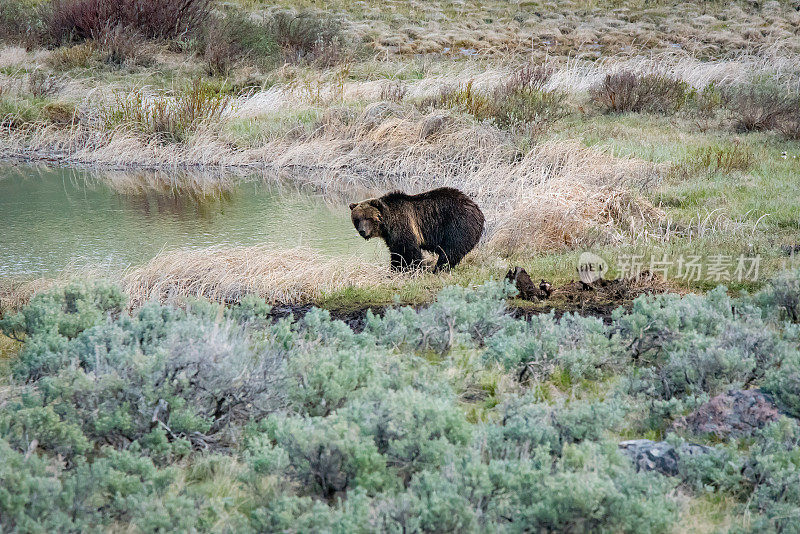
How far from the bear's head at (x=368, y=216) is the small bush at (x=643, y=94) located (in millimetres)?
12260

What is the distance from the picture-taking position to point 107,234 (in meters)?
10.3

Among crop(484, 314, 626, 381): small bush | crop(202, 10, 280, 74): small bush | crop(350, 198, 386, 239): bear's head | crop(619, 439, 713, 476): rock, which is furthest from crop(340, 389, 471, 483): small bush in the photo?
crop(202, 10, 280, 74): small bush

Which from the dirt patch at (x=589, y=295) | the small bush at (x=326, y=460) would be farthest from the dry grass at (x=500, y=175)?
the small bush at (x=326, y=460)

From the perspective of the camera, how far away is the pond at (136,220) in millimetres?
9250

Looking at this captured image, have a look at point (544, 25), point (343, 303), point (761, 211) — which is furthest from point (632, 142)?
point (544, 25)

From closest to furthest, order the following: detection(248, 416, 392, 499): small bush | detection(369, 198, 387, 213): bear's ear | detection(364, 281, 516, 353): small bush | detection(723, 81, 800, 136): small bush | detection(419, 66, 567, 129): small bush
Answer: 1. detection(248, 416, 392, 499): small bush
2. detection(364, 281, 516, 353): small bush
3. detection(369, 198, 387, 213): bear's ear
4. detection(419, 66, 567, 129): small bush
5. detection(723, 81, 800, 136): small bush

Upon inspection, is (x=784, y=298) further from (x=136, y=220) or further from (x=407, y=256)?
(x=136, y=220)

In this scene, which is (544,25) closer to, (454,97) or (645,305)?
(454,97)

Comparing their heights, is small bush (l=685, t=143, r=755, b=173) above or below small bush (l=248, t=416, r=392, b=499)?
below

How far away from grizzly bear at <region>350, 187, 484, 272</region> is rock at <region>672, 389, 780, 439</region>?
4.21m

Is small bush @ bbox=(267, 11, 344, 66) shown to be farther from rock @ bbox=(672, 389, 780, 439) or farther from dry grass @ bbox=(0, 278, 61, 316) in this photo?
rock @ bbox=(672, 389, 780, 439)

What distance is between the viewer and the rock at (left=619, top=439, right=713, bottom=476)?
12.1ft

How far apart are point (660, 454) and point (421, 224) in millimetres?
4675

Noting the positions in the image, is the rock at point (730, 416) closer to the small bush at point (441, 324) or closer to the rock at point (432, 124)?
the small bush at point (441, 324)
